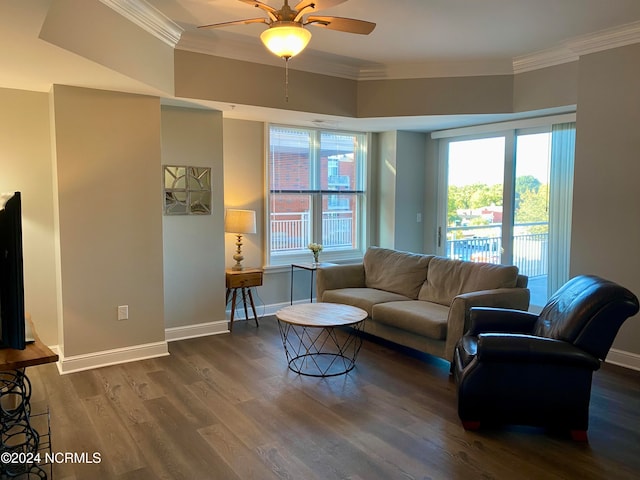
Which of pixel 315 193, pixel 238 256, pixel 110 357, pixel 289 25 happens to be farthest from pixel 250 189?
pixel 289 25

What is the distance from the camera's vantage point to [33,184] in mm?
4141

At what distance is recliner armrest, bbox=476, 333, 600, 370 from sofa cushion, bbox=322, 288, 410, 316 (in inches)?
72.7

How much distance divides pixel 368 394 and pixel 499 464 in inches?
43.9

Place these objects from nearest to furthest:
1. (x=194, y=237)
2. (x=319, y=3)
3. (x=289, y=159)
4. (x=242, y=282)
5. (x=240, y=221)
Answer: (x=319, y=3) < (x=194, y=237) < (x=240, y=221) < (x=242, y=282) < (x=289, y=159)

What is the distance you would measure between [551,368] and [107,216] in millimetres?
3542

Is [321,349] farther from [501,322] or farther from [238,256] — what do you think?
[501,322]

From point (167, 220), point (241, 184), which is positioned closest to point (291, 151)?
point (241, 184)

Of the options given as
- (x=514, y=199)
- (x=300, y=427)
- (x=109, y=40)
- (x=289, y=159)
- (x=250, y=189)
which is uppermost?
(x=109, y=40)

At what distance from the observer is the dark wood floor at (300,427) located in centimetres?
255

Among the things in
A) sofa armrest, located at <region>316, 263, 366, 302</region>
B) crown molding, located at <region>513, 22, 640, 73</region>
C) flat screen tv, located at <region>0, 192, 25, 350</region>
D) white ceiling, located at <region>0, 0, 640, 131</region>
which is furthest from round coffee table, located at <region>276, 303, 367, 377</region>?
crown molding, located at <region>513, 22, 640, 73</region>

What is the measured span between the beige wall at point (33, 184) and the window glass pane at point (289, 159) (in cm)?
242

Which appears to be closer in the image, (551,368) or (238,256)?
(551,368)

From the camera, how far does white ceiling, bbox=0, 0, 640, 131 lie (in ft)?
10.3

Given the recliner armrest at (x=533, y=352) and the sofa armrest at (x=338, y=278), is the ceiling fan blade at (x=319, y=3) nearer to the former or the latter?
the recliner armrest at (x=533, y=352)
